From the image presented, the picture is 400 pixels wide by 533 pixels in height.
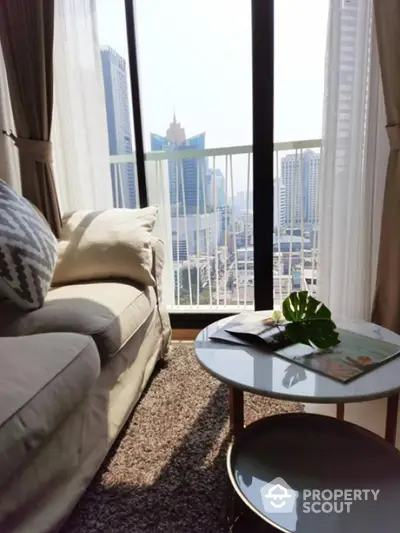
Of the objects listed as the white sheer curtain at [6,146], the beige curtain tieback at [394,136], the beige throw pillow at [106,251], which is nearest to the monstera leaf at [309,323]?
the beige throw pillow at [106,251]

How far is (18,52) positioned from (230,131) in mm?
1238

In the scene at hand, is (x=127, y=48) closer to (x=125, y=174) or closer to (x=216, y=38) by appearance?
(x=216, y=38)

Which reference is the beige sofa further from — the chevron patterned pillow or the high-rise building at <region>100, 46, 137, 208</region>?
the high-rise building at <region>100, 46, 137, 208</region>

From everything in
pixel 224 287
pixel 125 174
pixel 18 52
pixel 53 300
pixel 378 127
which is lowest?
pixel 224 287

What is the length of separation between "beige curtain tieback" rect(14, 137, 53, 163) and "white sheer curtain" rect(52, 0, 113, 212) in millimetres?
182

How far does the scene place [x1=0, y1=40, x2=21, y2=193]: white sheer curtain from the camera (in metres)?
2.30

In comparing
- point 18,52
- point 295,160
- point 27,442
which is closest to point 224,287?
point 295,160

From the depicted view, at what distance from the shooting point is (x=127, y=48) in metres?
2.37

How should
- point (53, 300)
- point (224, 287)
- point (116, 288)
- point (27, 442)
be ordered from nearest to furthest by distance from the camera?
point (27, 442)
point (53, 300)
point (116, 288)
point (224, 287)

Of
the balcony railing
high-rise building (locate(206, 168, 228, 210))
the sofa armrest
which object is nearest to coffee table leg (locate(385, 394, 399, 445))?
the sofa armrest

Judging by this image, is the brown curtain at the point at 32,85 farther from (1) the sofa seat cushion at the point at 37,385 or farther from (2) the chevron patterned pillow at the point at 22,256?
(1) the sofa seat cushion at the point at 37,385

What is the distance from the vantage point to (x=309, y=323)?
1.27 m

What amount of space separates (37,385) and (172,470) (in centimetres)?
61

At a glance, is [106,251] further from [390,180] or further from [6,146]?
[390,180]
